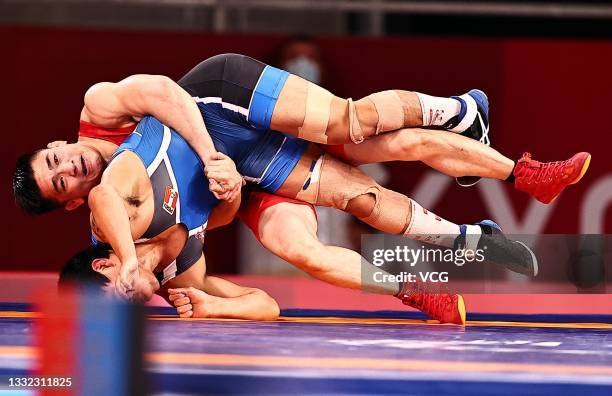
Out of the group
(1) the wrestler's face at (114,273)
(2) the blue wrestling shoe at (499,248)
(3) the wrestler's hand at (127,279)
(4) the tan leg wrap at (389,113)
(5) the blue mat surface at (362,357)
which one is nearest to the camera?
(5) the blue mat surface at (362,357)

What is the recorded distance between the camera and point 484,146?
370 centimetres

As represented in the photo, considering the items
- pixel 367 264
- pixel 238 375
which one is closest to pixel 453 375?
pixel 238 375

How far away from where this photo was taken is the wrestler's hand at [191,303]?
11.9 feet

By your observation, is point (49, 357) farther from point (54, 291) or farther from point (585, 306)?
point (585, 306)

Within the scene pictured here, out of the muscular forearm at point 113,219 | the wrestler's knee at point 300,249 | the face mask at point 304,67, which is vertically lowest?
the wrestler's knee at point 300,249

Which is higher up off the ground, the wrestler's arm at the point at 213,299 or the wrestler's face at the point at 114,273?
the wrestler's face at the point at 114,273

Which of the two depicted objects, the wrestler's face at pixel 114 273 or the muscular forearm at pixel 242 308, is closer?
the wrestler's face at pixel 114 273

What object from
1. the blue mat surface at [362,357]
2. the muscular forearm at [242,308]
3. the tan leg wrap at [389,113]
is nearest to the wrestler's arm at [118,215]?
the blue mat surface at [362,357]

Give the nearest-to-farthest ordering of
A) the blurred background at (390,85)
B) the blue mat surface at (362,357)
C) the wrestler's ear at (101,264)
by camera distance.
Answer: the blue mat surface at (362,357) → the wrestler's ear at (101,264) → the blurred background at (390,85)

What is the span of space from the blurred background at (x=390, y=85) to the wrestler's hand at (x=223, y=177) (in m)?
2.09

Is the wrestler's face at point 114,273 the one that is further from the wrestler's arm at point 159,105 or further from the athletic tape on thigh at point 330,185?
the athletic tape on thigh at point 330,185

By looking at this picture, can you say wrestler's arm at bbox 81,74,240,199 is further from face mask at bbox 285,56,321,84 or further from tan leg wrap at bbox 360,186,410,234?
face mask at bbox 285,56,321,84

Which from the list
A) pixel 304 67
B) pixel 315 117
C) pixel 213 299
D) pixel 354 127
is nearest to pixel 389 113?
pixel 354 127

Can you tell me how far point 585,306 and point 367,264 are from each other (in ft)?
3.63
